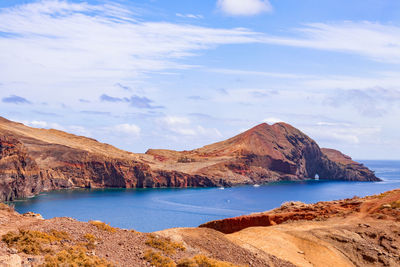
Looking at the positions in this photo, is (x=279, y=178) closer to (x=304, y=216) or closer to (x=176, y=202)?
(x=176, y=202)

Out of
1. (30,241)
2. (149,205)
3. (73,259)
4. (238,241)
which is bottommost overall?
(149,205)

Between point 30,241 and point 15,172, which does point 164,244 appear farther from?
point 15,172

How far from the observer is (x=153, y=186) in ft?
535

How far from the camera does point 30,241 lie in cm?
1678

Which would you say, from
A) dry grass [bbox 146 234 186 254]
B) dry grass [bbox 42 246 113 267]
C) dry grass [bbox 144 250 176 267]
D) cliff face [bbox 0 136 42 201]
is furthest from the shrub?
cliff face [bbox 0 136 42 201]

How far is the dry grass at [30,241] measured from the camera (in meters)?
16.4

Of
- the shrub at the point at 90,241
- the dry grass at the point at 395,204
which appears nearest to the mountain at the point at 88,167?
the dry grass at the point at 395,204

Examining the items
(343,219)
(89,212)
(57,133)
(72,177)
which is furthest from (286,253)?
(57,133)

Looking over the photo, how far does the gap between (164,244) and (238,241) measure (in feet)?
22.0

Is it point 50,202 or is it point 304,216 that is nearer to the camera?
point 304,216

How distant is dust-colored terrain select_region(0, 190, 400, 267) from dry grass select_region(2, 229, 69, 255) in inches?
1.6

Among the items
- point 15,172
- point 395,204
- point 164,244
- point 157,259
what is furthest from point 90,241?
point 15,172

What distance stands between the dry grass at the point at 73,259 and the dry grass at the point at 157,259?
2.38 metres

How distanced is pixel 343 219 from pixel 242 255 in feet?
54.4
